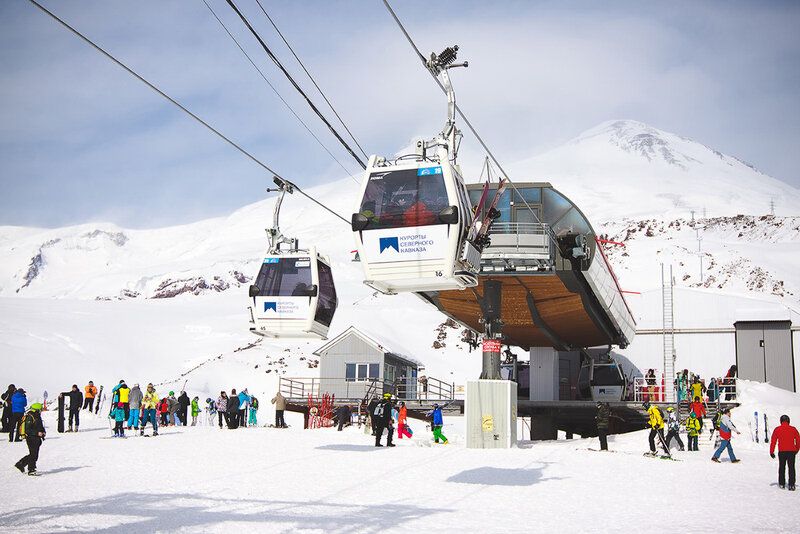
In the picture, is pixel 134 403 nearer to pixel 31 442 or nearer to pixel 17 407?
pixel 17 407

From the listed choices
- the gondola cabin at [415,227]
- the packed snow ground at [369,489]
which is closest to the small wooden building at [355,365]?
the packed snow ground at [369,489]

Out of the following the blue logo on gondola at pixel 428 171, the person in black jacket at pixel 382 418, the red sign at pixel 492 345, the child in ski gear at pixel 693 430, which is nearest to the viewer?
the blue logo on gondola at pixel 428 171

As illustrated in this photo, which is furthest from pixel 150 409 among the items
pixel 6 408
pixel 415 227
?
pixel 415 227

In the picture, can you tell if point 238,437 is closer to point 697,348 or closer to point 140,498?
point 140,498

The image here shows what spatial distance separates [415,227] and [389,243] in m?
0.58

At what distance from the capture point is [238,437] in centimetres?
2367

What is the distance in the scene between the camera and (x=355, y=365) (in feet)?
140

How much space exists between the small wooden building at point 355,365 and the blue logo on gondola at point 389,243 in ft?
93.5

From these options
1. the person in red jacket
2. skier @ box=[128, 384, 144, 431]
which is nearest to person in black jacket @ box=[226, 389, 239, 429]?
skier @ box=[128, 384, 144, 431]

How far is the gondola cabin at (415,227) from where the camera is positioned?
43.1ft

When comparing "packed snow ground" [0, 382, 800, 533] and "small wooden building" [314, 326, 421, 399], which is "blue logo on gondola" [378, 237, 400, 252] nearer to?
"packed snow ground" [0, 382, 800, 533]

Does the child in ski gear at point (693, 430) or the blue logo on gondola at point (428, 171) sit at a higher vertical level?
the blue logo on gondola at point (428, 171)

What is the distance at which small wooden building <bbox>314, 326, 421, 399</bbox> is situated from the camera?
4197 cm

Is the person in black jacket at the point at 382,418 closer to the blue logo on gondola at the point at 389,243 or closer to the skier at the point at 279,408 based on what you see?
the blue logo on gondola at the point at 389,243
